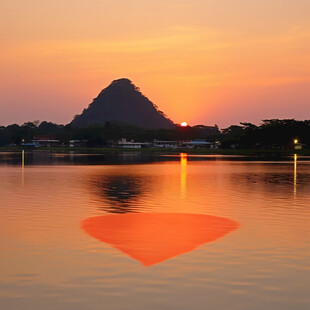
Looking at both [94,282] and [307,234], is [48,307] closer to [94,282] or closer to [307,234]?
[94,282]

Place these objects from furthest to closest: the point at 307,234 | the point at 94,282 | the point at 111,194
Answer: the point at 111,194, the point at 307,234, the point at 94,282

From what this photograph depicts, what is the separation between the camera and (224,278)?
14.7 meters

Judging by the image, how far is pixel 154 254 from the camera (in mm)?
18031

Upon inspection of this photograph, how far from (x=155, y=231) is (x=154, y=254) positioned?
4.92 meters

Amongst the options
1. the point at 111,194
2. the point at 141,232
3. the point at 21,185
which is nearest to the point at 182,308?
the point at 141,232

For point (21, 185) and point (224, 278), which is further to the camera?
point (21, 185)

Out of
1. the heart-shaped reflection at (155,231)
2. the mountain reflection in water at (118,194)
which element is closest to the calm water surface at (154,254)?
the heart-shaped reflection at (155,231)

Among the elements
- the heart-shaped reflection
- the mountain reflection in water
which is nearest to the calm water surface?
the heart-shaped reflection

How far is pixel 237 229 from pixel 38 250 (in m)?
9.45

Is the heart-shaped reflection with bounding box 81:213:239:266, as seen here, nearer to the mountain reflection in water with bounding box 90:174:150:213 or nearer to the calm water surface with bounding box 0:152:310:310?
the calm water surface with bounding box 0:152:310:310

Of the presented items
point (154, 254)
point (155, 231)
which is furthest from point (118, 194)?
point (154, 254)

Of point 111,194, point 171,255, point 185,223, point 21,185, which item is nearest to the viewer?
point 171,255

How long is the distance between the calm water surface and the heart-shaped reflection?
0.04 meters

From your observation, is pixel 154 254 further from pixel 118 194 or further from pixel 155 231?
pixel 118 194
